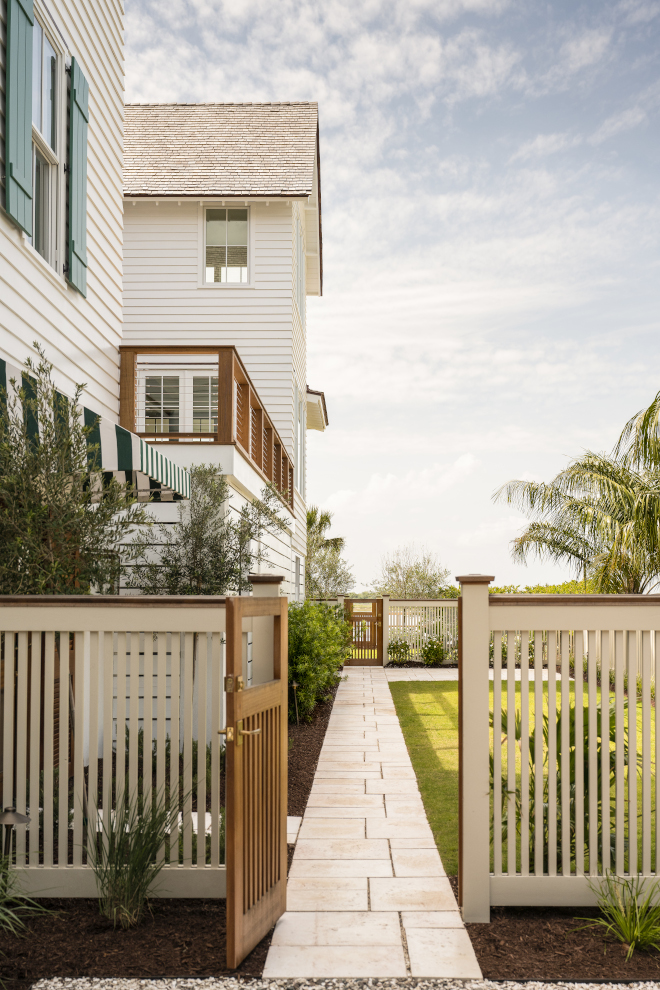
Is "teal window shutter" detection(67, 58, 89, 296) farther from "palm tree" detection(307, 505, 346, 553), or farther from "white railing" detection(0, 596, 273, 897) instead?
"palm tree" detection(307, 505, 346, 553)

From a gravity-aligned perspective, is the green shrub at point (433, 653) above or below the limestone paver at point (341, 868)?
below

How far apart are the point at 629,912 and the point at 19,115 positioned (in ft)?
20.0

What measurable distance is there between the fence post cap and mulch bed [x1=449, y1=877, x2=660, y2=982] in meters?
1.69

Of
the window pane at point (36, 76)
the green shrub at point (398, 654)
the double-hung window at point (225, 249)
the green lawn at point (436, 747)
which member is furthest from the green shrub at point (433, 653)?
the window pane at point (36, 76)

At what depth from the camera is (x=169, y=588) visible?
687 centimetres

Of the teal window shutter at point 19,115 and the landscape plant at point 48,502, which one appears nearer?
the landscape plant at point 48,502

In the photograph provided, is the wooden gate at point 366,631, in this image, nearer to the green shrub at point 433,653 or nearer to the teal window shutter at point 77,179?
the green shrub at point 433,653

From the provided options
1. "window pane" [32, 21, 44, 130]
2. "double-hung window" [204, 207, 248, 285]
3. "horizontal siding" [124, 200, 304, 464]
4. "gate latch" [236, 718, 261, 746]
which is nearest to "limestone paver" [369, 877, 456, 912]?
"gate latch" [236, 718, 261, 746]

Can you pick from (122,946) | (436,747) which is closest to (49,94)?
(122,946)

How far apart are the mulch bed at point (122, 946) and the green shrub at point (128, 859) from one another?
0.29 feet

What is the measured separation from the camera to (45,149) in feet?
19.4

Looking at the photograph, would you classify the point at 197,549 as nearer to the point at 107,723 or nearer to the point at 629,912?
the point at 107,723

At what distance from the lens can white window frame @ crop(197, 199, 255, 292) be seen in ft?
41.8

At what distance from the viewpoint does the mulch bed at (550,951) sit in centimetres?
315
